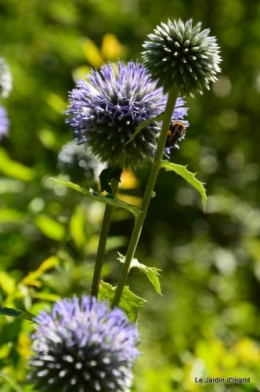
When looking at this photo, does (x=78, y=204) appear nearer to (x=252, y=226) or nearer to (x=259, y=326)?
(x=259, y=326)

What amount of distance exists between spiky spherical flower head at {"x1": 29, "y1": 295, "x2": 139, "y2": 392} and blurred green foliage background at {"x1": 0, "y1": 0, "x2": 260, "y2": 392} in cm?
102

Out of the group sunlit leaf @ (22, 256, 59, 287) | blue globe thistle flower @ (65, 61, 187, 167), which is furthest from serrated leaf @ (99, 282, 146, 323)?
sunlit leaf @ (22, 256, 59, 287)

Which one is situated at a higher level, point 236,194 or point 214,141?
point 214,141

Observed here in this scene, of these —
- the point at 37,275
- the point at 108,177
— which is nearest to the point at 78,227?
the point at 37,275

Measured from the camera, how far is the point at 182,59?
1.24m

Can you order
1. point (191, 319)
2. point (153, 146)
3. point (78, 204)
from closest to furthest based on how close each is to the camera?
point (153, 146)
point (78, 204)
point (191, 319)

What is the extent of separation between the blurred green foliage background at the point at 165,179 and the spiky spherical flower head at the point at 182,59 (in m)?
0.91

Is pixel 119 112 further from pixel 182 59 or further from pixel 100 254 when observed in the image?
pixel 100 254

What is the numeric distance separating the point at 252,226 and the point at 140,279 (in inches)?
35.1

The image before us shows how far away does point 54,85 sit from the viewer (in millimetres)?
3609

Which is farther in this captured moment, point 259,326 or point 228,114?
point 228,114

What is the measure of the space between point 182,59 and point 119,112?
→ 0.59 feet

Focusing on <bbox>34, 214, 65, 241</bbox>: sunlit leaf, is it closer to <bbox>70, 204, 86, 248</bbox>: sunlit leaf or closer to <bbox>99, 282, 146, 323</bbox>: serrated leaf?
<bbox>70, 204, 86, 248</bbox>: sunlit leaf

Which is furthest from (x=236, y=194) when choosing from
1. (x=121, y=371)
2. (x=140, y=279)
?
(x=121, y=371)
